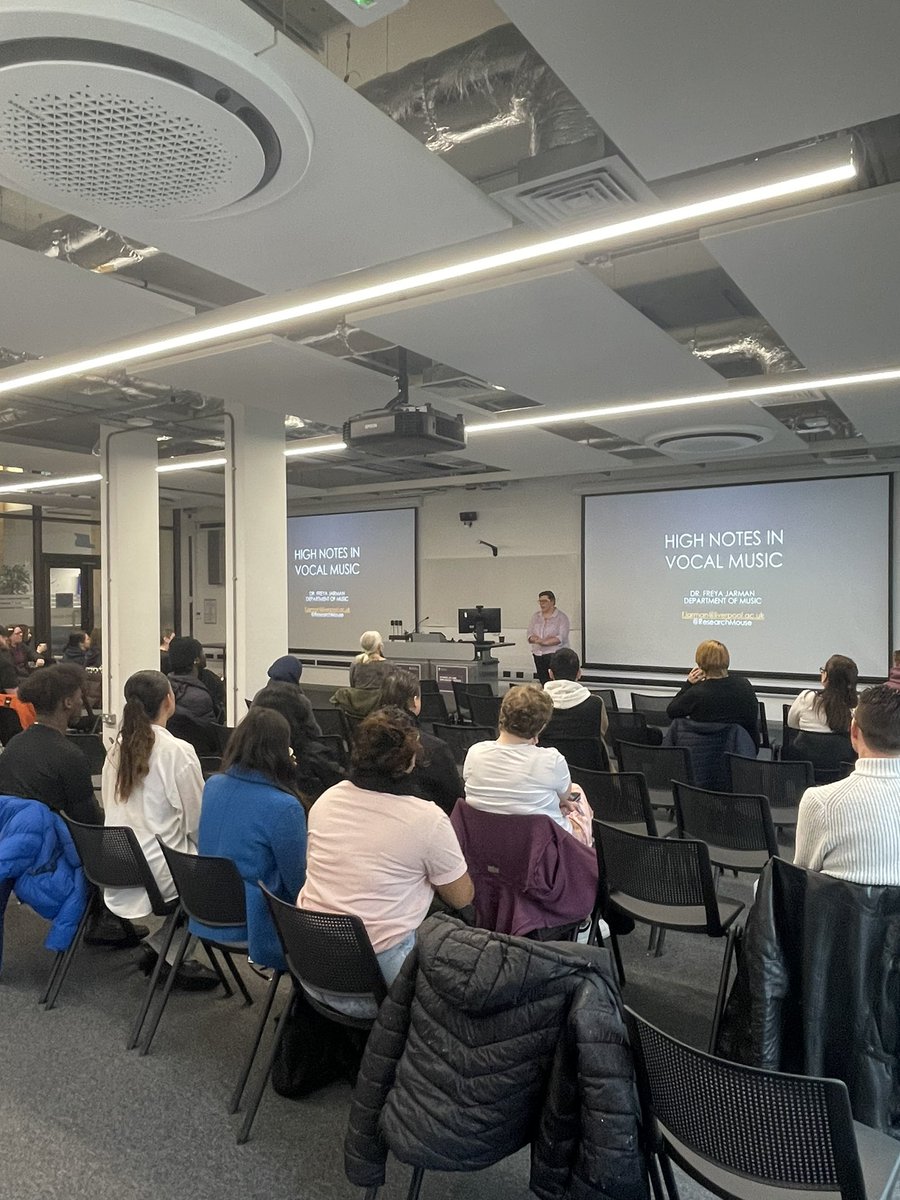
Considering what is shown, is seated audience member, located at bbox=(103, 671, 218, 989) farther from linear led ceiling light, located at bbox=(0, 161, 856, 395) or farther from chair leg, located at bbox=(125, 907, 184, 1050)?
linear led ceiling light, located at bbox=(0, 161, 856, 395)

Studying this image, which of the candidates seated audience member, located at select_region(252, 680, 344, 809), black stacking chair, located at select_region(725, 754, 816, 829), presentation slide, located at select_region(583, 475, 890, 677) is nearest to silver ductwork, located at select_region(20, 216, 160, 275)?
seated audience member, located at select_region(252, 680, 344, 809)

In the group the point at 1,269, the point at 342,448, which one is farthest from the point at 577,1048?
the point at 342,448

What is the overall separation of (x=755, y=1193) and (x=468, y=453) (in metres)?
7.78

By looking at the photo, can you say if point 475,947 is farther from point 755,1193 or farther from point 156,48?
point 156,48

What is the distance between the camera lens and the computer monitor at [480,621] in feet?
34.0

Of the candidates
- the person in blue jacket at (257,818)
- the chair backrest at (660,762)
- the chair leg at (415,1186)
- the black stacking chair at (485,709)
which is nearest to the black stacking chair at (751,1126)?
the chair leg at (415,1186)

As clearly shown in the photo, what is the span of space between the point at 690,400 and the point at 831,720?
2668 mm

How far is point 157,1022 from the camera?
3.03 m

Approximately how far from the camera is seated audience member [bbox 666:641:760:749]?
16.4 ft

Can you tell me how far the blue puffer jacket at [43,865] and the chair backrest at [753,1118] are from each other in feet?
8.49

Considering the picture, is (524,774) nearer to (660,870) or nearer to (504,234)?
(660,870)

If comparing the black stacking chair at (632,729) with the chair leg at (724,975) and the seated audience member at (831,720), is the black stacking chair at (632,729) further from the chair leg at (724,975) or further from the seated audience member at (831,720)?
the chair leg at (724,975)

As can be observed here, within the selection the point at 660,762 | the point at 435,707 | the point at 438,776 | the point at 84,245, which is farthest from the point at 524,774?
the point at 435,707

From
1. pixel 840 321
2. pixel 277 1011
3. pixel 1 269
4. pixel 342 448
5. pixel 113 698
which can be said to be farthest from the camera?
pixel 342 448
